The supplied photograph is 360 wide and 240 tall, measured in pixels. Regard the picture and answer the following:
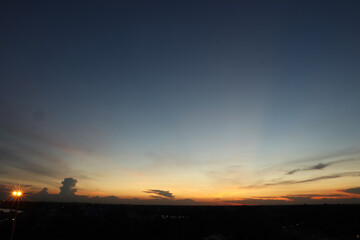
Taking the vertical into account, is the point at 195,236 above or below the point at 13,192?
below

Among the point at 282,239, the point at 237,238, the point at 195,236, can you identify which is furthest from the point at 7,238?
the point at 282,239

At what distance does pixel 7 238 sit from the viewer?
2164 inches

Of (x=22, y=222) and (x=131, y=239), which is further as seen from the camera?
(x=22, y=222)

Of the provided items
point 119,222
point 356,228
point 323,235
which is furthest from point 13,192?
point 356,228

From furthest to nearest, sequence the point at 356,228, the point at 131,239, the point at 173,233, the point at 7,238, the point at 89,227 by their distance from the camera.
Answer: the point at 356,228 → the point at 89,227 → the point at 173,233 → the point at 131,239 → the point at 7,238

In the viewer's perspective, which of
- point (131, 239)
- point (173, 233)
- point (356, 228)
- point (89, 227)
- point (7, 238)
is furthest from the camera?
point (356, 228)

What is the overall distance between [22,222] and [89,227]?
2370 centimetres

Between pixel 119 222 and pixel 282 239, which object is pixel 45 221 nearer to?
pixel 119 222

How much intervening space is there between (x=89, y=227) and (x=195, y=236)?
3398 centimetres

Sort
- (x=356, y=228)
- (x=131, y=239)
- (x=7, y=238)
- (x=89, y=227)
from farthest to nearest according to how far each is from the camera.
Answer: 1. (x=356, y=228)
2. (x=89, y=227)
3. (x=131, y=239)
4. (x=7, y=238)

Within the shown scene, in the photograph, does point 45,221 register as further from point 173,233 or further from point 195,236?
point 195,236

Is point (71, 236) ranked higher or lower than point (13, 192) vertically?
lower

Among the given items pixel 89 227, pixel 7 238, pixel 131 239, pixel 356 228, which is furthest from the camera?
pixel 356 228

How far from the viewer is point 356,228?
77938 mm
